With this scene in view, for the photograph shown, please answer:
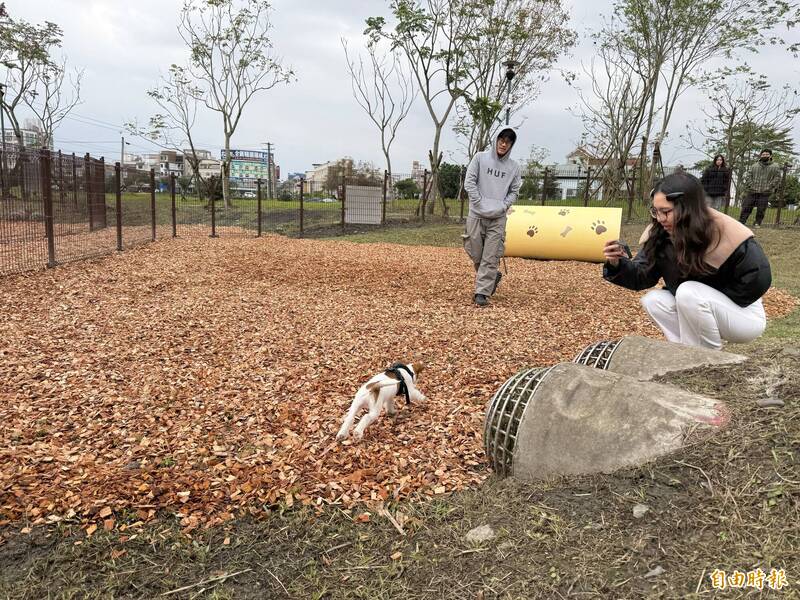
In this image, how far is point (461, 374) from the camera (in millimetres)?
3775

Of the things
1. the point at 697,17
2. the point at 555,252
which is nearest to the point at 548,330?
the point at 555,252

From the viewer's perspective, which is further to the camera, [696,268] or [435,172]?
[435,172]

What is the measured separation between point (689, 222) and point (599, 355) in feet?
2.63

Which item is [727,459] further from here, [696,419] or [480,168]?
[480,168]

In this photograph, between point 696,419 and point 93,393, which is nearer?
point 696,419

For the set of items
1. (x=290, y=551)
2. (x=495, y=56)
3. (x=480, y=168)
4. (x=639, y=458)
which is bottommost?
(x=290, y=551)

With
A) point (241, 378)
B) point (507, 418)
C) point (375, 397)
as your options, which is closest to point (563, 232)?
point (241, 378)

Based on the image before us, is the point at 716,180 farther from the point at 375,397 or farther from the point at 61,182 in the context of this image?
the point at 61,182

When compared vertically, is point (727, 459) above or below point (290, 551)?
above

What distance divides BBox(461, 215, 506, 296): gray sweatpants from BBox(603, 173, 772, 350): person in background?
253 centimetres

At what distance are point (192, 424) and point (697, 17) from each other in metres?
19.6

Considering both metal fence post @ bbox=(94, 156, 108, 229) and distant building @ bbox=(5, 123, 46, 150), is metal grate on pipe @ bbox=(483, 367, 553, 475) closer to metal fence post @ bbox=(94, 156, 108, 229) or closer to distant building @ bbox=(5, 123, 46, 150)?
metal fence post @ bbox=(94, 156, 108, 229)

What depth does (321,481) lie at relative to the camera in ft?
8.05

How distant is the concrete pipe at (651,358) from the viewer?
98.7 inches
